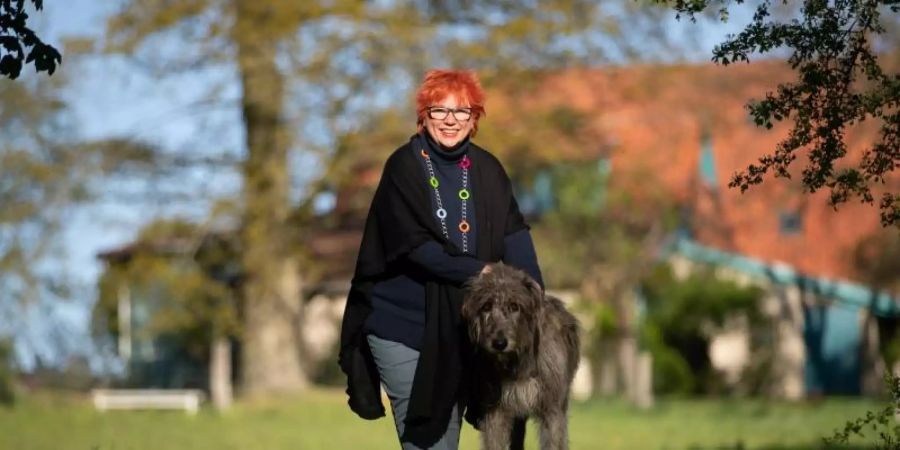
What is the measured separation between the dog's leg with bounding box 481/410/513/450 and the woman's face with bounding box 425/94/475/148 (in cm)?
133

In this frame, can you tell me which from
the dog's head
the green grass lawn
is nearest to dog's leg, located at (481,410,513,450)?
the dog's head

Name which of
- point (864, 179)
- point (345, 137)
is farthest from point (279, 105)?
point (864, 179)

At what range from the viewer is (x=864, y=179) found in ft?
30.2

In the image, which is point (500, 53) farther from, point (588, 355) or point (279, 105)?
→ point (588, 355)

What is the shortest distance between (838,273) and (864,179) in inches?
1523

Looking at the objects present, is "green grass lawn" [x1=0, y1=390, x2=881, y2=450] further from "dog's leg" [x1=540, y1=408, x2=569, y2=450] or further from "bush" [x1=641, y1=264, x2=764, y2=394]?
"dog's leg" [x1=540, y1=408, x2=569, y2=450]

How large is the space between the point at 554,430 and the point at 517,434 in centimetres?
34

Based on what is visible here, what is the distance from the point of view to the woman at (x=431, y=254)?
7.82 m

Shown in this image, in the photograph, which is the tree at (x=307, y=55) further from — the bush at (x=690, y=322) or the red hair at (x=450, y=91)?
the red hair at (x=450, y=91)

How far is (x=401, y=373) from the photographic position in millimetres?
8008

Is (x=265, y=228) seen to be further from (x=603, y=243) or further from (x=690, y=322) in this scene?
(x=690, y=322)

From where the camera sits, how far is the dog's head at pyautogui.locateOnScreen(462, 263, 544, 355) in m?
7.50

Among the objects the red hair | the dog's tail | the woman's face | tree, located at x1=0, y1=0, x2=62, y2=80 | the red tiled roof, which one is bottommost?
the dog's tail

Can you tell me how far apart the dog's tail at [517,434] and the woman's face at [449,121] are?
1419 millimetres
